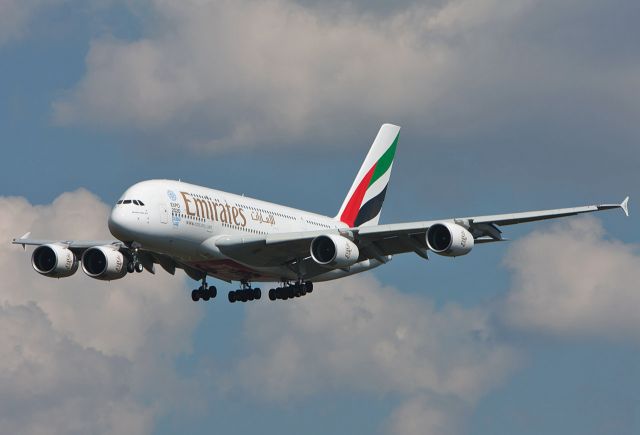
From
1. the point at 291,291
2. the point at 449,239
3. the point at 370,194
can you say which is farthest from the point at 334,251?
the point at 370,194

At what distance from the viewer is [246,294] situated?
2968 inches

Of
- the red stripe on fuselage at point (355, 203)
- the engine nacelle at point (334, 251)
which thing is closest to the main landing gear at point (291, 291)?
the engine nacelle at point (334, 251)

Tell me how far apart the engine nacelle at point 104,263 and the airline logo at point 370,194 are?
1613 cm

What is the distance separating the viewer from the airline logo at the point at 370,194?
83.4 m

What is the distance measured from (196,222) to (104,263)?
6.62 metres

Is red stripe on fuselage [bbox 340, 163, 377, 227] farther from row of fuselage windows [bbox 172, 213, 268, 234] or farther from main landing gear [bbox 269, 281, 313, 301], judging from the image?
row of fuselage windows [bbox 172, 213, 268, 234]

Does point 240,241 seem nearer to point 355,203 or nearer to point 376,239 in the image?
point 376,239

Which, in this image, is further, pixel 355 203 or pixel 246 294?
pixel 355 203

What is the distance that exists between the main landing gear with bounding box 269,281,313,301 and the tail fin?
8986 mm

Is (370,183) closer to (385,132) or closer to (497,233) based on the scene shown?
(385,132)

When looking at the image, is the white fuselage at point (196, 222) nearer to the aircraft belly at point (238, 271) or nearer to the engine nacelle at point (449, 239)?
the aircraft belly at point (238, 271)

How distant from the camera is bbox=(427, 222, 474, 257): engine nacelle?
6519cm

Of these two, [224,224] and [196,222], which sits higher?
[224,224]

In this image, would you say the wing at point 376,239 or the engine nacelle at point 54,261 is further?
the engine nacelle at point 54,261
